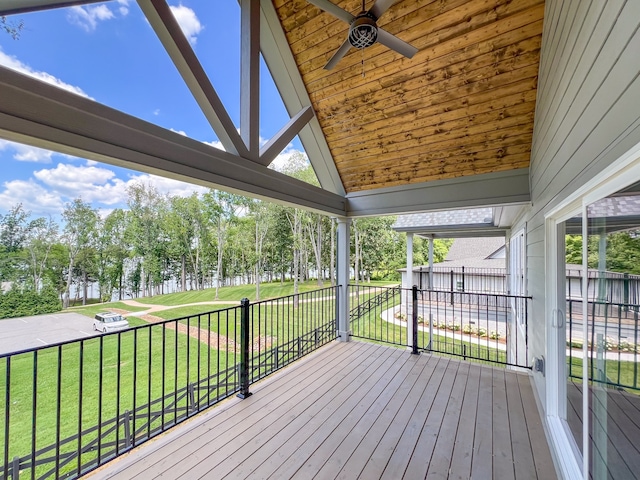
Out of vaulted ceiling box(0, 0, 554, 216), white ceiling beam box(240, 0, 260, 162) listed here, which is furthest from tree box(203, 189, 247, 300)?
white ceiling beam box(240, 0, 260, 162)

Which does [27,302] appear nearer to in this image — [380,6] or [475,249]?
[380,6]

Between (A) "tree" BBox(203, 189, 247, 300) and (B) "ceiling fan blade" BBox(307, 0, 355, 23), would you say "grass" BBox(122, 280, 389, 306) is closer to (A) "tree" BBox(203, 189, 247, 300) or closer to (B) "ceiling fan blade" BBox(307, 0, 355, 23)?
(A) "tree" BBox(203, 189, 247, 300)

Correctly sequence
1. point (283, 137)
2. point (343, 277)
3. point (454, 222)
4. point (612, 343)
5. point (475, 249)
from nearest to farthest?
point (612, 343)
point (283, 137)
point (343, 277)
point (454, 222)
point (475, 249)

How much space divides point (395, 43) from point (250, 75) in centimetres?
148

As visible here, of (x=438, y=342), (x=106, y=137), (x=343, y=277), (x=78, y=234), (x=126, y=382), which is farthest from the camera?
(x=78, y=234)

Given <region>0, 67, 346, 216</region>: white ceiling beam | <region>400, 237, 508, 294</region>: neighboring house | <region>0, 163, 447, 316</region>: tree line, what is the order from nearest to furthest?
<region>0, 67, 346, 216</region>: white ceiling beam → <region>0, 163, 447, 316</region>: tree line → <region>400, 237, 508, 294</region>: neighboring house

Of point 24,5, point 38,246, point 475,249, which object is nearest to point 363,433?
point 24,5

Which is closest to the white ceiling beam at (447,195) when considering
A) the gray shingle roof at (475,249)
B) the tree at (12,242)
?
the tree at (12,242)

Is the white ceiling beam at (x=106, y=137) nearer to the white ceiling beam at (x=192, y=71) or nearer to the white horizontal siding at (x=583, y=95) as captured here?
the white ceiling beam at (x=192, y=71)

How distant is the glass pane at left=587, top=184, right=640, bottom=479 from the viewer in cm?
104

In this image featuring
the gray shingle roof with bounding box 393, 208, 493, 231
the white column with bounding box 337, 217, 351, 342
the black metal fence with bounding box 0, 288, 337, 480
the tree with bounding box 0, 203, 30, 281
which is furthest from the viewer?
the gray shingle roof with bounding box 393, 208, 493, 231

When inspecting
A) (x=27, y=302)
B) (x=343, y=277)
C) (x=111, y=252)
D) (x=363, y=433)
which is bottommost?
(x=363, y=433)

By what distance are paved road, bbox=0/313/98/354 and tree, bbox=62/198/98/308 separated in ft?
1.69

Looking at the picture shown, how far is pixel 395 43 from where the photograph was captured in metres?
2.27
